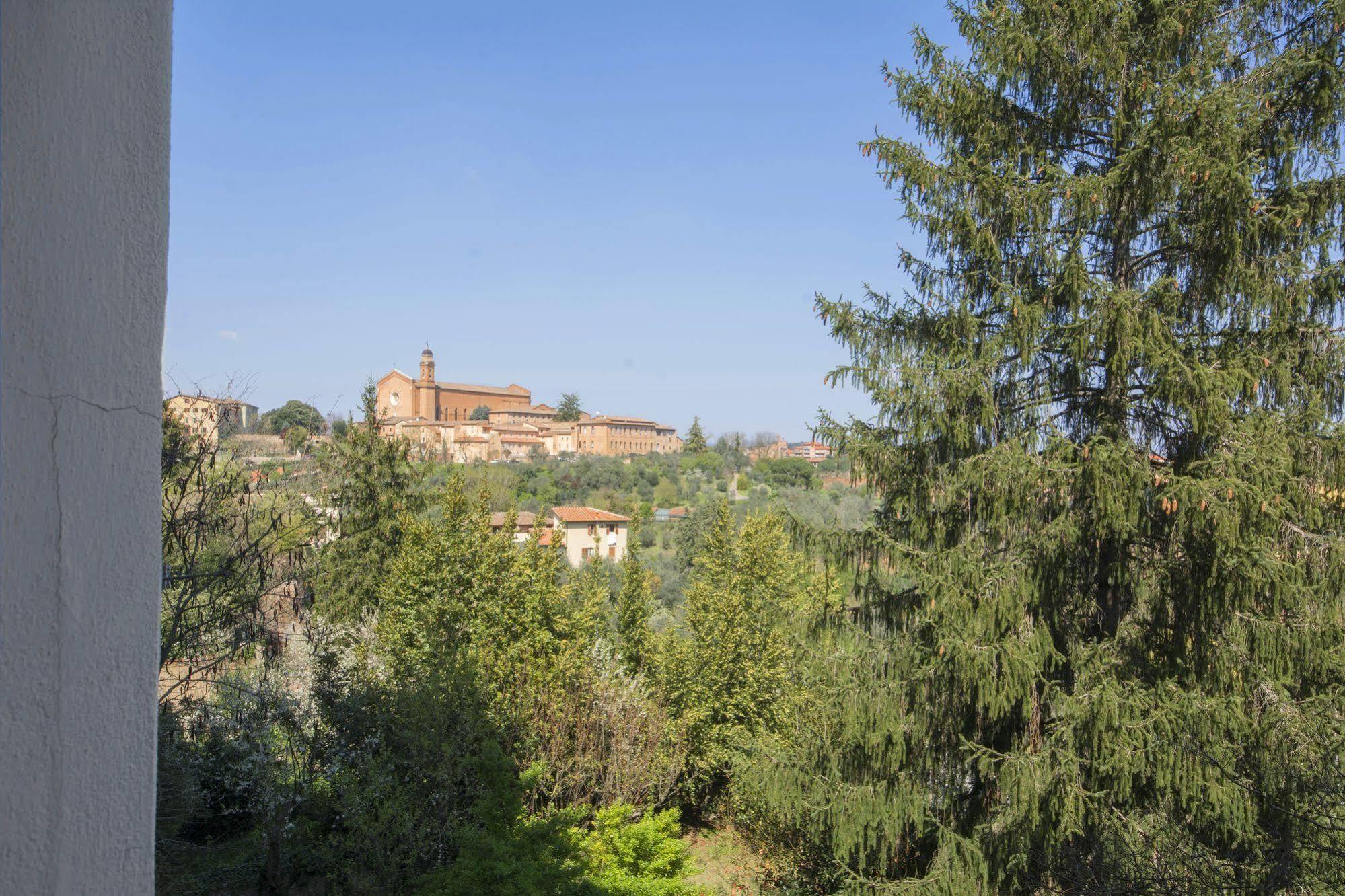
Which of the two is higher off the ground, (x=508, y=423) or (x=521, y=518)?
Result: (x=508, y=423)

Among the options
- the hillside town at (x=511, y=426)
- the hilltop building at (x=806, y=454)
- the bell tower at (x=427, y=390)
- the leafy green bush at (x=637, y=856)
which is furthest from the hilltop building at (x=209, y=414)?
the bell tower at (x=427, y=390)

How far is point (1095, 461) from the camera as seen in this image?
6359mm

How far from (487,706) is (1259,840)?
1027 cm

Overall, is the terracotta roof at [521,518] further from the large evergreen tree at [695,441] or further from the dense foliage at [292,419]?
the large evergreen tree at [695,441]

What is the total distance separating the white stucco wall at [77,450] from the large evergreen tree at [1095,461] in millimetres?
5679

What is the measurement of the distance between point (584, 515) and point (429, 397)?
66321 millimetres

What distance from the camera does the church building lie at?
346 feet

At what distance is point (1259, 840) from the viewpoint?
213 inches

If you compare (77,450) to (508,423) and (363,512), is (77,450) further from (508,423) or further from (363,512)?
(508,423)

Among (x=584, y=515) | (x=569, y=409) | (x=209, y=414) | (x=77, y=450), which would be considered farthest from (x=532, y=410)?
(x=77, y=450)

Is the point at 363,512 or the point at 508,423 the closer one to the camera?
the point at 363,512

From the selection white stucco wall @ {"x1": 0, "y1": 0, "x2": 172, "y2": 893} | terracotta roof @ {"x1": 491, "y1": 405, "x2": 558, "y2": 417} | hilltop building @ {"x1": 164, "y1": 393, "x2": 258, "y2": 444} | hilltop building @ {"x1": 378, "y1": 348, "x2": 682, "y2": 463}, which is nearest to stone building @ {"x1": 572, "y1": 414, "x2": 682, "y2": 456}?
hilltop building @ {"x1": 378, "y1": 348, "x2": 682, "y2": 463}

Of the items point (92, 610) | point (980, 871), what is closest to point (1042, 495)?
point (980, 871)

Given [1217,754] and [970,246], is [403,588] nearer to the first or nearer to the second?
[970,246]
